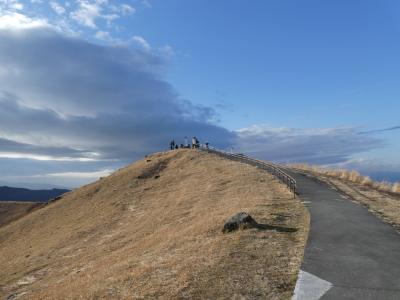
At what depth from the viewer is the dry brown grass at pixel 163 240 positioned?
1231 centimetres

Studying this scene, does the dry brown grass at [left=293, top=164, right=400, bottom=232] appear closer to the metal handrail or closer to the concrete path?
the concrete path

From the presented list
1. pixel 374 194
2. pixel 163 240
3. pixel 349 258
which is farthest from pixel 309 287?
pixel 374 194

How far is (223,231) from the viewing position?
17359 mm

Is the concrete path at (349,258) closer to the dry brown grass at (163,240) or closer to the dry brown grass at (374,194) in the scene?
the dry brown grass at (163,240)

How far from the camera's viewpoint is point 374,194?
30.0m

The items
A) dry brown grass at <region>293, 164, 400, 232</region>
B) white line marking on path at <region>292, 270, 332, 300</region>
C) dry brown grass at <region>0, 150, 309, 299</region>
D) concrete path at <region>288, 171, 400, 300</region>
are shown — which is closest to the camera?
white line marking on path at <region>292, 270, 332, 300</region>

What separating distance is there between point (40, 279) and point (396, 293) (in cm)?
1959

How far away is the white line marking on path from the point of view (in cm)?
1050

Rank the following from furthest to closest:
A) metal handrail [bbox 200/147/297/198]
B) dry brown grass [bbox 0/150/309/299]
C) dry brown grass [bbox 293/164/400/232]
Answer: metal handrail [bbox 200/147/297/198] < dry brown grass [bbox 293/164/400/232] < dry brown grass [bbox 0/150/309/299]


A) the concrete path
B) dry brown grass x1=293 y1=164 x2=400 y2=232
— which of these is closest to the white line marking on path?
the concrete path

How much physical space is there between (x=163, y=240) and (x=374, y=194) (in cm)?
1705

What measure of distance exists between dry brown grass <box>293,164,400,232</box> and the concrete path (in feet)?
3.44

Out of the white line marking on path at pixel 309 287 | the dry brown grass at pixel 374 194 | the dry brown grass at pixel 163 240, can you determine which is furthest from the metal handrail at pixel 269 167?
the white line marking on path at pixel 309 287

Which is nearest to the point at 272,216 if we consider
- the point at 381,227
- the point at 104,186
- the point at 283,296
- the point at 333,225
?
the point at 333,225
